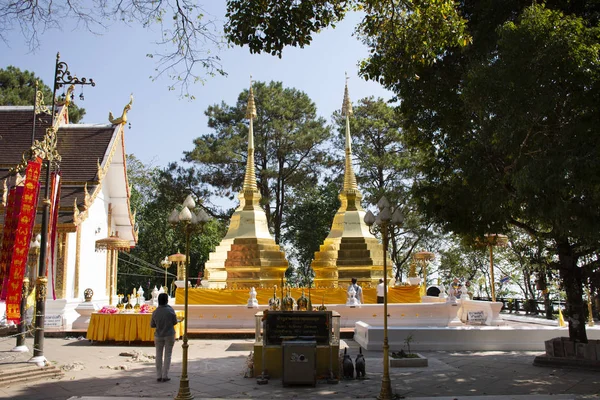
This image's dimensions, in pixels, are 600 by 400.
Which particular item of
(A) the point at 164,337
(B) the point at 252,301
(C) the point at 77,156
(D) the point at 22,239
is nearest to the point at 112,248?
(C) the point at 77,156

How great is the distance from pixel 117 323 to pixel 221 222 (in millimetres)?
22690

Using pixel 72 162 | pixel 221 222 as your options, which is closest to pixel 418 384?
pixel 72 162

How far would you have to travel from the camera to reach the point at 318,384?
29.1ft

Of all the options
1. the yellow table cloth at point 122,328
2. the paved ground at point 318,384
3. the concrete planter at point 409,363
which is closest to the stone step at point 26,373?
the paved ground at point 318,384

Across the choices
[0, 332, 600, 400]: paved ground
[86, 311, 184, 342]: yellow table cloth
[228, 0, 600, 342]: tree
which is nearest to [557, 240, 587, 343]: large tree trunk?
[228, 0, 600, 342]: tree

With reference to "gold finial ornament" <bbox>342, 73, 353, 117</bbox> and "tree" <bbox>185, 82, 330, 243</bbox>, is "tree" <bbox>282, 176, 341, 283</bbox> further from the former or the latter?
"gold finial ornament" <bbox>342, 73, 353, 117</bbox>

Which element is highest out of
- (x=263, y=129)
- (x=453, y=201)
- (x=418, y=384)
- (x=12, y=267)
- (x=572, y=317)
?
(x=263, y=129)

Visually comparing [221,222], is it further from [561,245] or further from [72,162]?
[561,245]

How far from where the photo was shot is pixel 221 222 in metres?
37.1

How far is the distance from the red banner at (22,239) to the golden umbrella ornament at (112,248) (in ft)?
29.8

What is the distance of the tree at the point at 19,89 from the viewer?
109 ft

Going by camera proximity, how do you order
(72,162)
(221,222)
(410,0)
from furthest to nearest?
(221,222)
(72,162)
(410,0)

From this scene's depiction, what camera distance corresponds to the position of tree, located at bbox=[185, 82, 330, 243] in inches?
1293

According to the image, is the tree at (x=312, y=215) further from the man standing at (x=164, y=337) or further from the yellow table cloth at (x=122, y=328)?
the man standing at (x=164, y=337)
